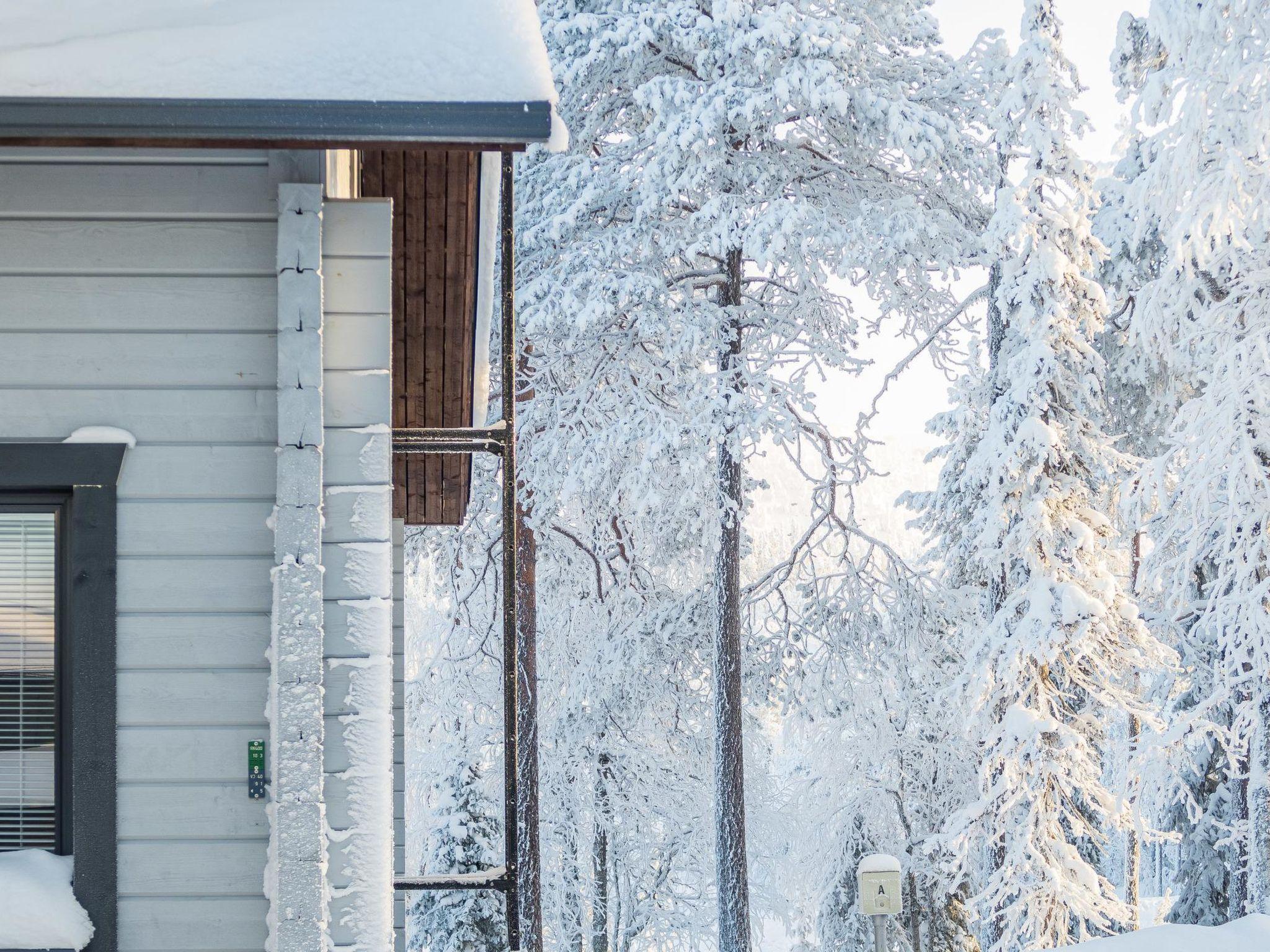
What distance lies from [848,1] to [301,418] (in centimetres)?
992

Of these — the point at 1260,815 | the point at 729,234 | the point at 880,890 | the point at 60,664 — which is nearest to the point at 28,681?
the point at 60,664

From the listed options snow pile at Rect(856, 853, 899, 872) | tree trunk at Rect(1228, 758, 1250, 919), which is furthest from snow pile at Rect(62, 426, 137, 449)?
tree trunk at Rect(1228, 758, 1250, 919)

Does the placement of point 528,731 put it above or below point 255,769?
below

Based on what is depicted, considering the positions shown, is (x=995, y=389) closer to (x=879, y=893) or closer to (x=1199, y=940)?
(x=879, y=893)

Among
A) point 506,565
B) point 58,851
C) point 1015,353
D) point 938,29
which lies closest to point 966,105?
point 938,29

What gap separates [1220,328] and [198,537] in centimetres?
1047

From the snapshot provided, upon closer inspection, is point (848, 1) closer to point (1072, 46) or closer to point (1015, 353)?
point (1072, 46)

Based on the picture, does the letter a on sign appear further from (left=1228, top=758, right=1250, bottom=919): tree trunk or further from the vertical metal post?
(left=1228, top=758, right=1250, bottom=919): tree trunk

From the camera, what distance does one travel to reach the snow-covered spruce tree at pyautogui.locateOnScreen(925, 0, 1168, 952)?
9.86m

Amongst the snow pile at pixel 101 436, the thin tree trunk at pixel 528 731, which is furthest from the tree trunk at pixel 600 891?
the snow pile at pixel 101 436

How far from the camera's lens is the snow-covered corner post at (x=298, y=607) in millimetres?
2672

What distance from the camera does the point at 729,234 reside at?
33.8 ft

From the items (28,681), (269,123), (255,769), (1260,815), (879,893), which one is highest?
(269,123)

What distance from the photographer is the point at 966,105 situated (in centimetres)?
1097
